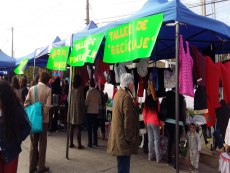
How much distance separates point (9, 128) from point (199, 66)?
9.72 feet

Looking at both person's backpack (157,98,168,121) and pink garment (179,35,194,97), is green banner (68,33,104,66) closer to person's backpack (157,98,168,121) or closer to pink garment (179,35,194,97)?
pink garment (179,35,194,97)

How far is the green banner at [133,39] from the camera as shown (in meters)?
2.71

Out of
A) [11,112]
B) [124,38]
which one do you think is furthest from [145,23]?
[11,112]

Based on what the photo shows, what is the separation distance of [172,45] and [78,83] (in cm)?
275

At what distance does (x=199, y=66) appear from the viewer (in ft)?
10.2

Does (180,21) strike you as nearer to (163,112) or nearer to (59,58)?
(163,112)

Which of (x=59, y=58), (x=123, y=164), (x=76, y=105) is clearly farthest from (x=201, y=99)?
(x=59, y=58)

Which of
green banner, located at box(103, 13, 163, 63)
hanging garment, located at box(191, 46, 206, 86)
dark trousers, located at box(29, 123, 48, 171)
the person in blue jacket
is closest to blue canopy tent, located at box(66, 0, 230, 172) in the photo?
green banner, located at box(103, 13, 163, 63)

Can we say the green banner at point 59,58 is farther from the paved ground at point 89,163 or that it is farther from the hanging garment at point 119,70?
the paved ground at point 89,163

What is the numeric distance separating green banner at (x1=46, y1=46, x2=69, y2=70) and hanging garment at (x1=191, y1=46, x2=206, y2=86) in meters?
2.95

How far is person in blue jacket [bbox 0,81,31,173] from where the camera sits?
2088 mm

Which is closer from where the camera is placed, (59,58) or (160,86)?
(160,86)

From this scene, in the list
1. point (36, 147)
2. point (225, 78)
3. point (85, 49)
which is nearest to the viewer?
point (225, 78)

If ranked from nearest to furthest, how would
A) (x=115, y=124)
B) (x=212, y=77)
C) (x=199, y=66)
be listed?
(x=115, y=124)
(x=199, y=66)
(x=212, y=77)
